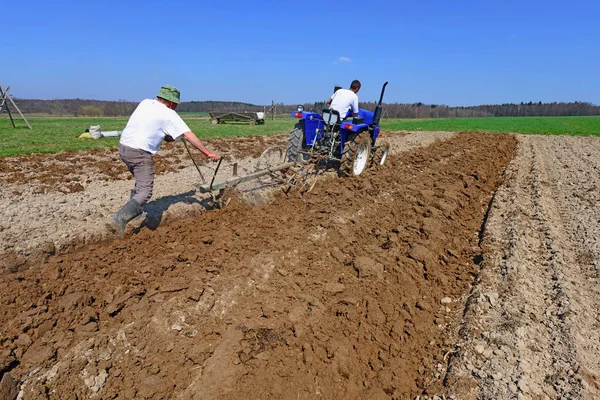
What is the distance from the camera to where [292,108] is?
169 feet

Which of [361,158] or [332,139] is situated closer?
[332,139]

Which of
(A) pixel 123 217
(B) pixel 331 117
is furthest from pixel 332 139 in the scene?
(A) pixel 123 217

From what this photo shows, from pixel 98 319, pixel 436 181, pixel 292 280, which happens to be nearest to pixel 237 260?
pixel 292 280

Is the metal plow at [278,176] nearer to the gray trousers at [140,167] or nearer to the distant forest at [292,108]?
the gray trousers at [140,167]

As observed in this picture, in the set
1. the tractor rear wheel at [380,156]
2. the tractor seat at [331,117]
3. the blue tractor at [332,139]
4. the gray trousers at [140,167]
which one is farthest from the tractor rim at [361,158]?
the gray trousers at [140,167]

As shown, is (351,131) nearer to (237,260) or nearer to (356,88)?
(356,88)

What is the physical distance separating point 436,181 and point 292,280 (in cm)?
509

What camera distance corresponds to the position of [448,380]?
2.43m

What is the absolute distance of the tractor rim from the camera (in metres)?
7.36

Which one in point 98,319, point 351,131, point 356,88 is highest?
point 356,88

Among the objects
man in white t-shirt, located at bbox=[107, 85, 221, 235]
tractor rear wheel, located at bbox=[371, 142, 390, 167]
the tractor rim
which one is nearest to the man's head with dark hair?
the tractor rim

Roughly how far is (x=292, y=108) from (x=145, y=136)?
48.9 meters

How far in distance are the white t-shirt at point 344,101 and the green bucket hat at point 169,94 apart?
10.9 feet

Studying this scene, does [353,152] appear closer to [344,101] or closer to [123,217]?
[344,101]
